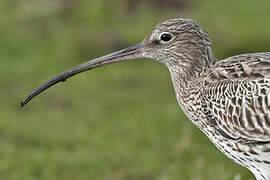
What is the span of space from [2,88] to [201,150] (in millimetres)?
4292

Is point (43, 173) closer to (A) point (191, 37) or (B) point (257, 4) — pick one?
(A) point (191, 37)

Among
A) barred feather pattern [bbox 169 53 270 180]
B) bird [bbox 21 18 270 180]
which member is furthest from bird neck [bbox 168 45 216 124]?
barred feather pattern [bbox 169 53 270 180]

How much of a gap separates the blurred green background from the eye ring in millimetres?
2386

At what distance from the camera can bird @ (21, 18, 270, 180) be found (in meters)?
7.77

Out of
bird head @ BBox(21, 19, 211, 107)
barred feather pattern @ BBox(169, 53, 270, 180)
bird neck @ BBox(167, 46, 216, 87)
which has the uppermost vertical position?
bird head @ BBox(21, 19, 211, 107)

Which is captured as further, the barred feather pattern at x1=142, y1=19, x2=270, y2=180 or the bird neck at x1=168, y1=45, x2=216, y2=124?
the bird neck at x1=168, y1=45, x2=216, y2=124

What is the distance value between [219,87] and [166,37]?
2.97ft

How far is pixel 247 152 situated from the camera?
7836mm

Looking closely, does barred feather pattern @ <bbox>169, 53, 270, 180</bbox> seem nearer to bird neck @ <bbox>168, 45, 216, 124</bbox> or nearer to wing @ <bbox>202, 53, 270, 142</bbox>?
wing @ <bbox>202, 53, 270, 142</bbox>

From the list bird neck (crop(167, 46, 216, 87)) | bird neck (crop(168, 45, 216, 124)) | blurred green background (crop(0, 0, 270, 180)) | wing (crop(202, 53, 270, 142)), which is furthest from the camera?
blurred green background (crop(0, 0, 270, 180))

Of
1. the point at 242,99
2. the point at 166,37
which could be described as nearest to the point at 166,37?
the point at 166,37

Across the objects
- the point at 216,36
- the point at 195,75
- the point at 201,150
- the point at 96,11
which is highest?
the point at 96,11

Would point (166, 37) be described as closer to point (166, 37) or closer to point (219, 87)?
point (166, 37)

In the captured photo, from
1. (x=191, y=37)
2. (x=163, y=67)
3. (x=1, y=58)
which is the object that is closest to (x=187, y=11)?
(x=163, y=67)
